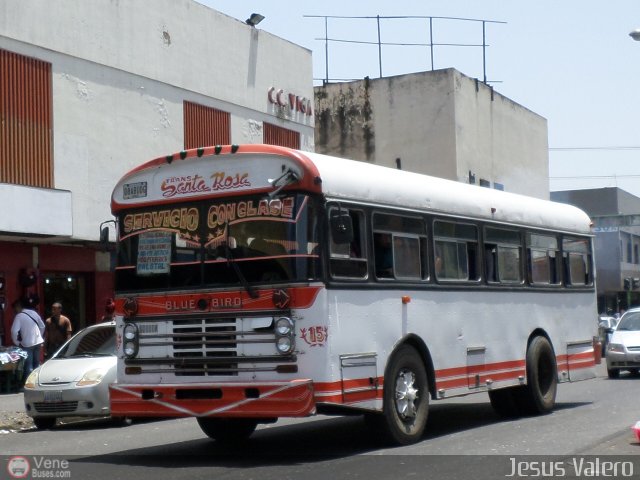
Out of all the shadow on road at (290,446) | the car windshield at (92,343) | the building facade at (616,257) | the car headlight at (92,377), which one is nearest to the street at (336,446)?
the shadow on road at (290,446)

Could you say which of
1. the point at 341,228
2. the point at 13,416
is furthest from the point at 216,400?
the point at 13,416

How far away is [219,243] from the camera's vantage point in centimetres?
1140

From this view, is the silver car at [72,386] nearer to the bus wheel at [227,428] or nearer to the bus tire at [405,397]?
the bus wheel at [227,428]

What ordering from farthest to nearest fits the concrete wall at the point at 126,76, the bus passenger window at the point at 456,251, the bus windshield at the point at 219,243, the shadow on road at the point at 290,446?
the concrete wall at the point at 126,76
the bus passenger window at the point at 456,251
the shadow on road at the point at 290,446
the bus windshield at the point at 219,243

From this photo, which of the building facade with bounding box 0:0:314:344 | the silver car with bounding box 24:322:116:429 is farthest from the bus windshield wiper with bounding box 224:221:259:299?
the building facade with bounding box 0:0:314:344

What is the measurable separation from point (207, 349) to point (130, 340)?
970mm

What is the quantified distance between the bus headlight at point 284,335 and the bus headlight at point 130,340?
5.51 ft

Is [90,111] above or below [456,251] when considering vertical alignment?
above

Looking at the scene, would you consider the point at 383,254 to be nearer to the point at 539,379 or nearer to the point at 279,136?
the point at 539,379

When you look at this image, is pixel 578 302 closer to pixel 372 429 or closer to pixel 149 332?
pixel 372 429

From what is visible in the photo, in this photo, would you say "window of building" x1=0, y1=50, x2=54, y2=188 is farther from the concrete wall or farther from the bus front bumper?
the bus front bumper

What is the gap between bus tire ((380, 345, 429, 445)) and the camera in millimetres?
11750

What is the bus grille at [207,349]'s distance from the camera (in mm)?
11047

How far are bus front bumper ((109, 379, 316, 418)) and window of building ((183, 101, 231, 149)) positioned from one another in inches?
695
